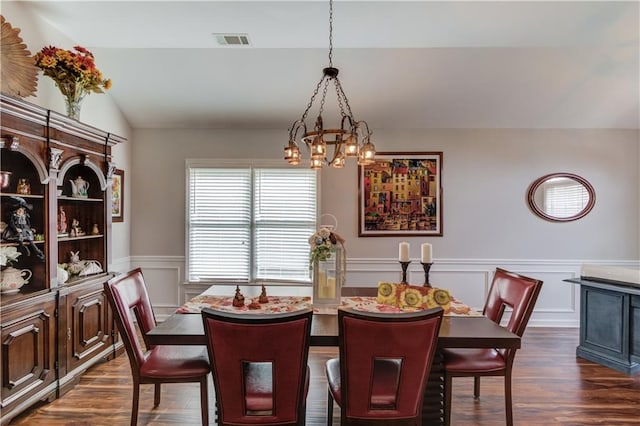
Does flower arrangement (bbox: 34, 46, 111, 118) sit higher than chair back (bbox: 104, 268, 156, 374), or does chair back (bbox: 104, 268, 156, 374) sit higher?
flower arrangement (bbox: 34, 46, 111, 118)

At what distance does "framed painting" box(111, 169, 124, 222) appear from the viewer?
155 inches

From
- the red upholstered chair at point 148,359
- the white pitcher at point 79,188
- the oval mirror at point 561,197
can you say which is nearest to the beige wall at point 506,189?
the oval mirror at point 561,197

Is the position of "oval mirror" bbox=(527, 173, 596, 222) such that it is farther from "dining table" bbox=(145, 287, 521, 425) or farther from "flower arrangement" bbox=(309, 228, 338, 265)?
"flower arrangement" bbox=(309, 228, 338, 265)

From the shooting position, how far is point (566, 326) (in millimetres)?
4219

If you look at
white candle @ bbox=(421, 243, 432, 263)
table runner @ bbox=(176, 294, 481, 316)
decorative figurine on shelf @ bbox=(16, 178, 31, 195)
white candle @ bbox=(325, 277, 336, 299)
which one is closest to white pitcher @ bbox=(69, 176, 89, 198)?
decorative figurine on shelf @ bbox=(16, 178, 31, 195)

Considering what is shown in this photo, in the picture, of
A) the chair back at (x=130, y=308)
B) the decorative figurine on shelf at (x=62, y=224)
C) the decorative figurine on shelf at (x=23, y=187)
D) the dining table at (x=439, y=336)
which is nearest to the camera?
the dining table at (x=439, y=336)

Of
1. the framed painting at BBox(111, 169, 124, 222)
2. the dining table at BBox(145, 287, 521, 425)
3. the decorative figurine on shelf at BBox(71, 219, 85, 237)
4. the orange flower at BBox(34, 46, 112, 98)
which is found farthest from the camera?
the framed painting at BBox(111, 169, 124, 222)

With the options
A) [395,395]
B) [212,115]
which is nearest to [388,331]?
[395,395]

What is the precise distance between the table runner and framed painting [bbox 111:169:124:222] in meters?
2.17

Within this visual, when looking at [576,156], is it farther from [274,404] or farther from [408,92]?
[274,404]

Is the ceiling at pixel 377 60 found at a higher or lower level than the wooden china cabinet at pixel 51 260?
higher

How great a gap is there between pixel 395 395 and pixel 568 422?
1.58 m

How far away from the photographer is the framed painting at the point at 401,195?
4.23 m

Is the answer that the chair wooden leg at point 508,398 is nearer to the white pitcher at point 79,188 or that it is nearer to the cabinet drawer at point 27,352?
the cabinet drawer at point 27,352
